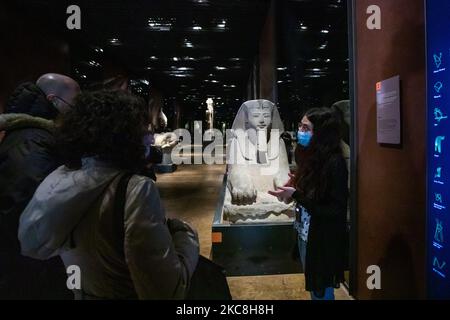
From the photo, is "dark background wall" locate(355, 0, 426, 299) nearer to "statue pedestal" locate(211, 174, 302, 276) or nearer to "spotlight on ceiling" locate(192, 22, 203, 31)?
"statue pedestal" locate(211, 174, 302, 276)

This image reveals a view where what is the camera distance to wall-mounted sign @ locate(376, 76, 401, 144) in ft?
6.40

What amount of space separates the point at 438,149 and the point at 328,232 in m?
0.83

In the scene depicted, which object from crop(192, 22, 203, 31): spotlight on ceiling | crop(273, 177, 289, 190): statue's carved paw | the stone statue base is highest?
crop(192, 22, 203, 31): spotlight on ceiling

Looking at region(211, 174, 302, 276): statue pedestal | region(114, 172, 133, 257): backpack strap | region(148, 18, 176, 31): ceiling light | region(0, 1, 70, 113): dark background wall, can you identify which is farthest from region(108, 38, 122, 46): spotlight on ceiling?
region(114, 172, 133, 257): backpack strap

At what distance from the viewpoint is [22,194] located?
1386 mm

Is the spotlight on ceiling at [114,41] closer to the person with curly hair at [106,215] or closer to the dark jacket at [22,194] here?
the dark jacket at [22,194]

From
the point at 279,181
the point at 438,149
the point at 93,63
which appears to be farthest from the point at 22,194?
the point at 93,63

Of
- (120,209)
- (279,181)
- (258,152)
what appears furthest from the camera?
(258,152)

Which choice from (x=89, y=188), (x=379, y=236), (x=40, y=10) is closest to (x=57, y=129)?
(x=89, y=188)

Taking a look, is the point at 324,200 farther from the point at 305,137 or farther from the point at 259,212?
the point at 259,212

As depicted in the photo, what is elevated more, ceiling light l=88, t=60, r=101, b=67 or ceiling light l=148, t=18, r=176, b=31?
ceiling light l=148, t=18, r=176, b=31
